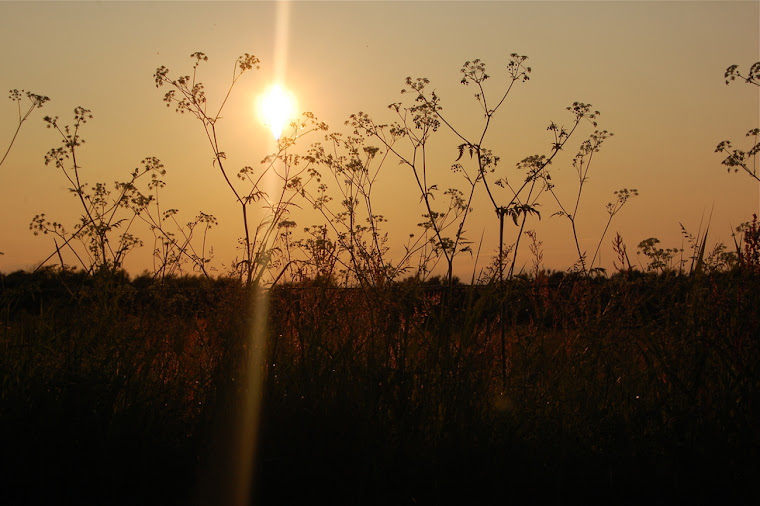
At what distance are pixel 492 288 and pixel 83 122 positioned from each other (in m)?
3.23

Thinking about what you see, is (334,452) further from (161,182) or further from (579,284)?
(161,182)

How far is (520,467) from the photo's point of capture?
2.94m

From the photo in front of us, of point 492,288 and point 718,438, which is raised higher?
point 492,288

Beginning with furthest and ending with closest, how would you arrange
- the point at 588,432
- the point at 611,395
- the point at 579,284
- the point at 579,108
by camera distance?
1. the point at 579,108
2. the point at 579,284
3. the point at 611,395
4. the point at 588,432

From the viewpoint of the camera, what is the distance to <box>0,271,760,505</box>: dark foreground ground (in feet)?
9.57

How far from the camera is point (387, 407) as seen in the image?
3.12 m

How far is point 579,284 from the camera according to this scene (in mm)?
4270

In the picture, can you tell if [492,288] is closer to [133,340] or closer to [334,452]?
[334,452]

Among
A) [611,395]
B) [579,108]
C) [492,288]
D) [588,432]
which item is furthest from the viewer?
[579,108]

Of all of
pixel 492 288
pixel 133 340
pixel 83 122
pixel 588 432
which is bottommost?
pixel 588 432

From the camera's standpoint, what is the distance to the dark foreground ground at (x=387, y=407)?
2916 mm

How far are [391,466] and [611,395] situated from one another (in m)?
1.24

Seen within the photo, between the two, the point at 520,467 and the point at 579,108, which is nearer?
the point at 520,467

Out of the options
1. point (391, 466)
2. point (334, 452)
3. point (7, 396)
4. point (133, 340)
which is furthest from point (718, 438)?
point (7, 396)
